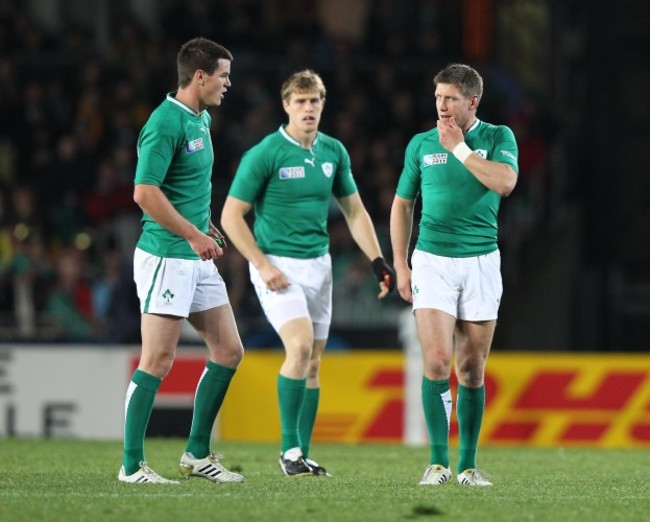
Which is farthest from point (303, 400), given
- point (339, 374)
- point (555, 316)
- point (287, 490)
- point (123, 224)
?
point (555, 316)

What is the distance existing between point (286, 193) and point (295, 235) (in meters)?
0.27

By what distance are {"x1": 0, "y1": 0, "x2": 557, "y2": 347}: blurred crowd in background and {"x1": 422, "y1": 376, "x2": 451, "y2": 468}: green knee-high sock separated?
21.2 feet

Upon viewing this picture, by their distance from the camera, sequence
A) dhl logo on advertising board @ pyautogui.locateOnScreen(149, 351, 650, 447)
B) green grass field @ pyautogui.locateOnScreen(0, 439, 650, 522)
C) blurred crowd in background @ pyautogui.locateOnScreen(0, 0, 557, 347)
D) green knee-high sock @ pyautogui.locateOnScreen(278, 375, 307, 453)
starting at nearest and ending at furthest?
green grass field @ pyautogui.locateOnScreen(0, 439, 650, 522), green knee-high sock @ pyautogui.locateOnScreen(278, 375, 307, 453), dhl logo on advertising board @ pyautogui.locateOnScreen(149, 351, 650, 447), blurred crowd in background @ pyautogui.locateOnScreen(0, 0, 557, 347)

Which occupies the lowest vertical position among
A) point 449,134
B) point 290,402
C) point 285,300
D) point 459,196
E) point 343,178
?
point 290,402

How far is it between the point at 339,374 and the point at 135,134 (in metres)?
5.15

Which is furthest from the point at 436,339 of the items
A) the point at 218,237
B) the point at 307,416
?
the point at 307,416

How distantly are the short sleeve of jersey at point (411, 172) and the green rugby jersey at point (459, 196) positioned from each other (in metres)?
0.07

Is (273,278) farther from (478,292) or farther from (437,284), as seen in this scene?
(478,292)

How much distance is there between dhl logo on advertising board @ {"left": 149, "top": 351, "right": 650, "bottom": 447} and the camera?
46.4 feet

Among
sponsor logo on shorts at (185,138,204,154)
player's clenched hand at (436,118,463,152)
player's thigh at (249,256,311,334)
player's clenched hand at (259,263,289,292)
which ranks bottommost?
player's thigh at (249,256,311,334)

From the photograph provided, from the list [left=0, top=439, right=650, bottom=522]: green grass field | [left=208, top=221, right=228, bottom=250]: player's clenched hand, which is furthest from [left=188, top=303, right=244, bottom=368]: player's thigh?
[left=0, top=439, right=650, bottom=522]: green grass field

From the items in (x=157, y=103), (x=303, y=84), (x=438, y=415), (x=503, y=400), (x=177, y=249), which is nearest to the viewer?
(x=177, y=249)

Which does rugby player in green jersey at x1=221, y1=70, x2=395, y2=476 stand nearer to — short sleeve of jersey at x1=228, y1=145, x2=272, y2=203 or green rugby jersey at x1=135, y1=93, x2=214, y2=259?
short sleeve of jersey at x1=228, y1=145, x2=272, y2=203

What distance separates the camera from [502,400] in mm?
14297
